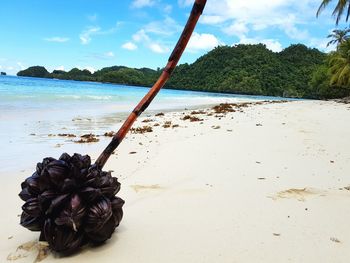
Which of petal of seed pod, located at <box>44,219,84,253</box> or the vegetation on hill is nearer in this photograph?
petal of seed pod, located at <box>44,219,84,253</box>

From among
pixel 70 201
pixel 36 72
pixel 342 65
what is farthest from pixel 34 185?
pixel 36 72

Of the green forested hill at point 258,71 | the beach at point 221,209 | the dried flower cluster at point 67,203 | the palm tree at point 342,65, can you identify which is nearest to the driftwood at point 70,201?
the dried flower cluster at point 67,203

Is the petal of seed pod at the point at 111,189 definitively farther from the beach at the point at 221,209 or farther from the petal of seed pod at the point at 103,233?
the beach at the point at 221,209

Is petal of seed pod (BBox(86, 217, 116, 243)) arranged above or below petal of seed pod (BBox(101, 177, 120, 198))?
below

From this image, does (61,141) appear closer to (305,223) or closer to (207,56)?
(305,223)

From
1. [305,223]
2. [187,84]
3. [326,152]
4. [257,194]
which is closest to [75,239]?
[305,223]

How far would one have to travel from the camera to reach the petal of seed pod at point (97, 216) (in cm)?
166

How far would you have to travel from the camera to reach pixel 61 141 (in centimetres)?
636

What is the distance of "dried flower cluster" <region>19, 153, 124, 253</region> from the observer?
1.63 meters

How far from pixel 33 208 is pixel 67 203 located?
184 mm

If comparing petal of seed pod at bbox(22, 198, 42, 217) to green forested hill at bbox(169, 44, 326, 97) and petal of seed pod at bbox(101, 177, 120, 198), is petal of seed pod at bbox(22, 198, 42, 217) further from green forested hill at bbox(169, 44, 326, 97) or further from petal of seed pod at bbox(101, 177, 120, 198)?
green forested hill at bbox(169, 44, 326, 97)

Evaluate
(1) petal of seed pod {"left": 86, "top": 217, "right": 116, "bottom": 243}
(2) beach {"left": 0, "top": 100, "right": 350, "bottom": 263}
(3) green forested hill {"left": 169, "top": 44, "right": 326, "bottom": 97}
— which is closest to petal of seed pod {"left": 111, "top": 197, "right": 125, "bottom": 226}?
(1) petal of seed pod {"left": 86, "top": 217, "right": 116, "bottom": 243}

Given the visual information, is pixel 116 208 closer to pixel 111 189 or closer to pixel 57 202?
pixel 111 189

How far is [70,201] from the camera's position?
163 cm
